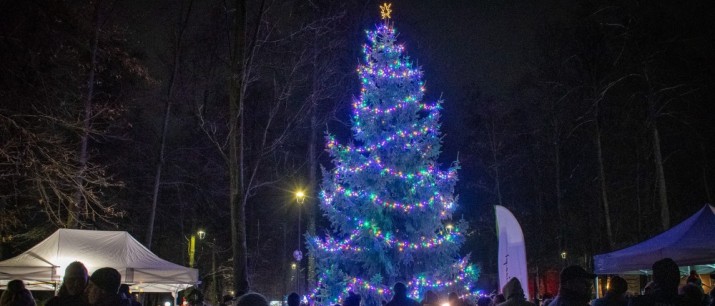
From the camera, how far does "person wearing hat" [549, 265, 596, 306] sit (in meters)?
4.23

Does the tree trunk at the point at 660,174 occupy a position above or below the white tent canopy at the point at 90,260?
above

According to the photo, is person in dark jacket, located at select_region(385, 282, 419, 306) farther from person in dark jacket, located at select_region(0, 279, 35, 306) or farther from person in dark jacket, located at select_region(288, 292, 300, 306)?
person in dark jacket, located at select_region(0, 279, 35, 306)

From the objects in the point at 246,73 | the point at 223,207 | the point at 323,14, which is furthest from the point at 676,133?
the point at 223,207

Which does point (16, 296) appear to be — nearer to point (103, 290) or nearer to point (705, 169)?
point (103, 290)

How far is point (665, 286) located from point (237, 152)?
37.8 feet

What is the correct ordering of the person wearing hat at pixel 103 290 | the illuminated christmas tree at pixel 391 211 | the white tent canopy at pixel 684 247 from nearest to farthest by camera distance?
the person wearing hat at pixel 103 290 → the white tent canopy at pixel 684 247 → the illuminated christmas tree at pixel 391 211

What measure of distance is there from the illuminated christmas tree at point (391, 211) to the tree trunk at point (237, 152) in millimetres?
2100

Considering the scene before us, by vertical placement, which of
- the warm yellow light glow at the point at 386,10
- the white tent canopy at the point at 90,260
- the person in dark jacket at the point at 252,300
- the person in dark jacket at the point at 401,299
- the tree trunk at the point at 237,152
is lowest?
the person in dark jacket at the point at 401,299

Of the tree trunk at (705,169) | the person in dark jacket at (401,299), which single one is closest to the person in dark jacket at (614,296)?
the person in dark jacket at (401,299)

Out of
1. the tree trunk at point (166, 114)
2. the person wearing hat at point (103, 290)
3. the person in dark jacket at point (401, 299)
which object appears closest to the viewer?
the person wearing hat at point (103, 290)

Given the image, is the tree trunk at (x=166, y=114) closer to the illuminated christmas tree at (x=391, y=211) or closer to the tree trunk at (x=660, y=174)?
the illuminated christmas tree at (x=391, y=211)

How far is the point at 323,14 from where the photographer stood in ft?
76.6

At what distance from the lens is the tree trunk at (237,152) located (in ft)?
46.8

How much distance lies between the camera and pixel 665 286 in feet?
16.2
